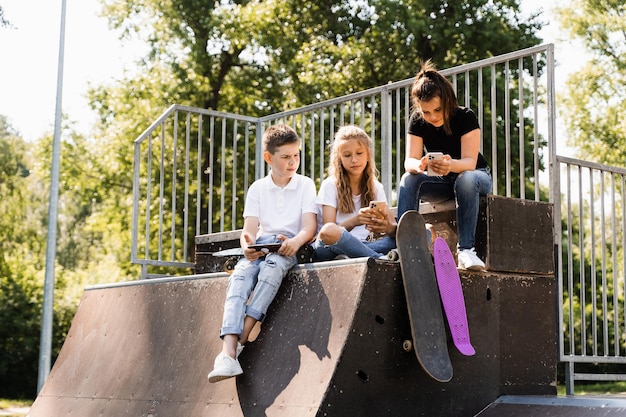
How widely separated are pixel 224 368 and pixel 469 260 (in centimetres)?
118

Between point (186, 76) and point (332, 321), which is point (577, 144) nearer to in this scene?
point (186, 76)

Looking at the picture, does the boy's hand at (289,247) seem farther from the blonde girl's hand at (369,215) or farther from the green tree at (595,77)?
the green tree at (595,77)

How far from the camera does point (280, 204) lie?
14.3 ft

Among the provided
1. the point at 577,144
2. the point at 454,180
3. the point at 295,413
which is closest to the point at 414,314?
the point at 295,413

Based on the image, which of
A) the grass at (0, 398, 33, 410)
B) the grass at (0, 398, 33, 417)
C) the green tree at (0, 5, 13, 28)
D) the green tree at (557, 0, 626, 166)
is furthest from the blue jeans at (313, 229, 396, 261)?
the green tree at (557, 0, 626, 166)

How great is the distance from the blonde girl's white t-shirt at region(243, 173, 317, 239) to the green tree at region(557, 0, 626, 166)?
22.7 metres

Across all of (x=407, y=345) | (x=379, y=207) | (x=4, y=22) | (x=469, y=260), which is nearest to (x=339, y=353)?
(x=407, y=345)

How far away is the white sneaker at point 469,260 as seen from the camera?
3760mm

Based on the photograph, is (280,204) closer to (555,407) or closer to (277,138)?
(277,138)

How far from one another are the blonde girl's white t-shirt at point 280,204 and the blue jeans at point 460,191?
49 centimetres

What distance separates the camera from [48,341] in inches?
554

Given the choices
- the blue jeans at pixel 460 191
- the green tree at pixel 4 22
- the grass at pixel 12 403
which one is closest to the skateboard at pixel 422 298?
the blue jeans at pixel 460 191

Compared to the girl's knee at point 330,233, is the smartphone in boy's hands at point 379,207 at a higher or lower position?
higher

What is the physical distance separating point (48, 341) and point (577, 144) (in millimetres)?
18162
